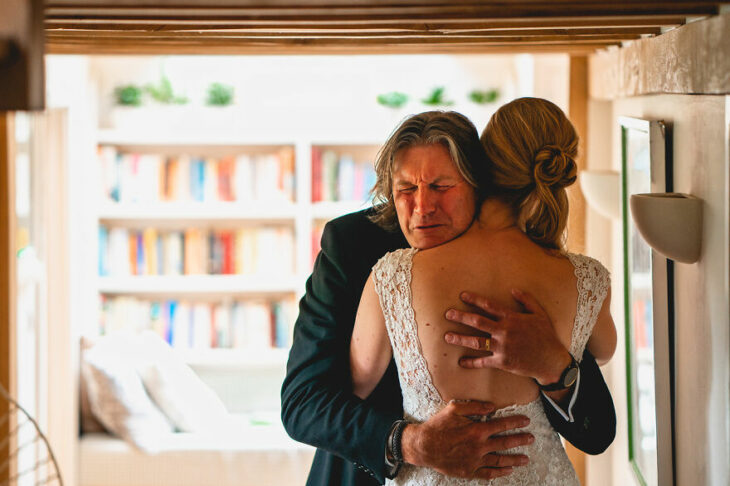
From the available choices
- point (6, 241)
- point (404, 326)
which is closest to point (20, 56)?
point (404, 326)

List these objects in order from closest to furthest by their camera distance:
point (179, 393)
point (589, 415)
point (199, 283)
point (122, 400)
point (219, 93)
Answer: point (589, 415), point (122, 400), point (179, 393), point (219, 93), point (199, 283)

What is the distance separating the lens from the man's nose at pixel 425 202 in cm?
172

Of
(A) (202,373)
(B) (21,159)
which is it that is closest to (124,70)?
(B) (21,159)

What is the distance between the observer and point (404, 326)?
1.72 metres

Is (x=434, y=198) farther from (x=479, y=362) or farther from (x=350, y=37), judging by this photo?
(x=350, y=37)

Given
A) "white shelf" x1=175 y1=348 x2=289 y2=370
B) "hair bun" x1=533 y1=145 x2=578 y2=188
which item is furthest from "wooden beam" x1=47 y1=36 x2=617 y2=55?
"white shelf" x1=175 y1=348 x2=289 y2=370

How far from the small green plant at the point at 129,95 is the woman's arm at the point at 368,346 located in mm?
3743

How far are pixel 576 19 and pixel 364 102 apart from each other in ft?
11.4

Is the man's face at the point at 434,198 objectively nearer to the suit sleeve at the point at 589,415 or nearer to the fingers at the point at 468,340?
the fingers at the point at 468,340

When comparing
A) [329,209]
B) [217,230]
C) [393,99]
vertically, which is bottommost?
[217,230]

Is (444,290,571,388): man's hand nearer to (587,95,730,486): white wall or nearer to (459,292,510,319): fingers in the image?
(459,292,510,319): fingers

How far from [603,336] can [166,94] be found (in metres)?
3.83

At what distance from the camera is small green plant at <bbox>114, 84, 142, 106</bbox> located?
17.2 feet

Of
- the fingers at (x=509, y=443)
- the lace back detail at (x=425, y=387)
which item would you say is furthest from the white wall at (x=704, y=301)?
the fingers at (x=509, y=443)
